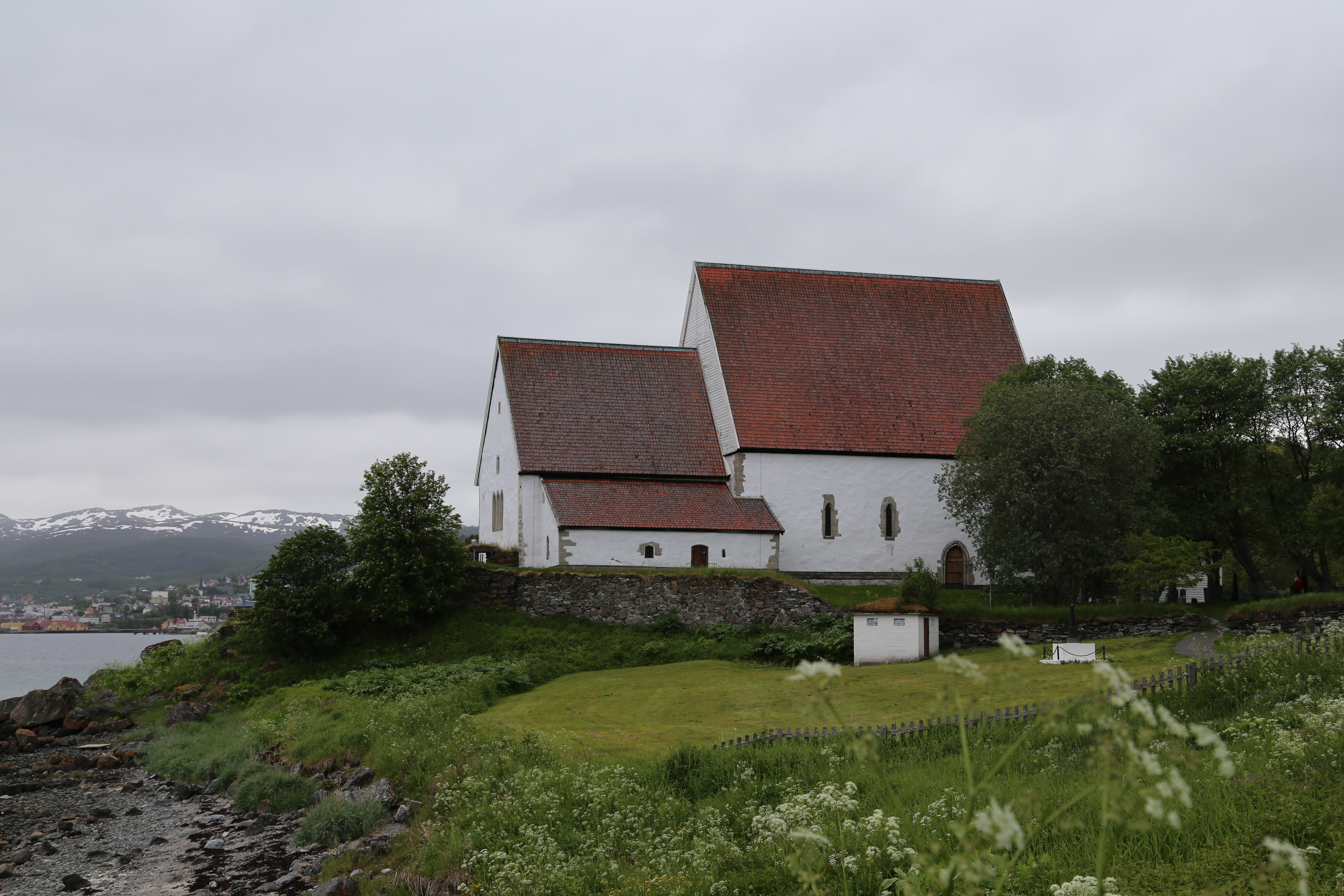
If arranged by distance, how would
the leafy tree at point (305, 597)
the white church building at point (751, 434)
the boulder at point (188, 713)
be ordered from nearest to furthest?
1. the boulder at point (188, 713)
2. the leafy tree at point (305, 597)
3. the white church building at point (751, 434)

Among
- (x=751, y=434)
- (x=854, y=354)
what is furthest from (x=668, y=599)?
(x=854, y=354)

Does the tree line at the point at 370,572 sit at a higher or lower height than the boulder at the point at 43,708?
higher

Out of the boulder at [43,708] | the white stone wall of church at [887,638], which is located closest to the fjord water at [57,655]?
the boulder at [43,708]

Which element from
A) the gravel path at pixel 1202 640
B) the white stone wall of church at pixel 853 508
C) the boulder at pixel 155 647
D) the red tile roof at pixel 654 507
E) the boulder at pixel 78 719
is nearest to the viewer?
the gravel path at pixel 1202 640

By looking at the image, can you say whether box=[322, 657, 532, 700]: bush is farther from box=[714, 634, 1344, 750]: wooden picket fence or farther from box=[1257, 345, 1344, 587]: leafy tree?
box=[1257, 345, 1344, 587]: leafy tree

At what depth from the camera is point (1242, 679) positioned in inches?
607

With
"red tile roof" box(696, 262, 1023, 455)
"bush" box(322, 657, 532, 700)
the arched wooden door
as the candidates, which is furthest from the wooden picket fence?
the arched wooden door

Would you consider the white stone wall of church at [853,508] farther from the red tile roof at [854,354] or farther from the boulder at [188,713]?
the boulder at [188,713]

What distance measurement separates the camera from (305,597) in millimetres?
31672

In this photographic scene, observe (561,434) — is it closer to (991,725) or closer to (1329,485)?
(991,725)

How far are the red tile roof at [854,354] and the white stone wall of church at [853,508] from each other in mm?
724

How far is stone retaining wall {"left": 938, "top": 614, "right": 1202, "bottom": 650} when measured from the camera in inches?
1179

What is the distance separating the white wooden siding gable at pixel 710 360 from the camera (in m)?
39.4

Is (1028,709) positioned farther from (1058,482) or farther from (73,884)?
(73,884)
